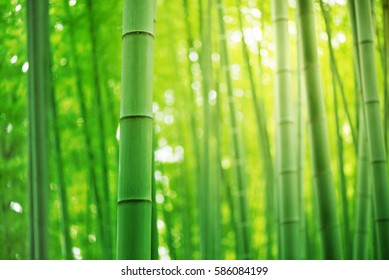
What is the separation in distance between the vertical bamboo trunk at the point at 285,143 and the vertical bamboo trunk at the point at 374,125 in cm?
19

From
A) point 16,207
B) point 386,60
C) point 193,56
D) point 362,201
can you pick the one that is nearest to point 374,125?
point 362,201

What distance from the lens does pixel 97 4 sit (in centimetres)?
263

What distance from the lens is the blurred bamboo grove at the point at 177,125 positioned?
1.05m

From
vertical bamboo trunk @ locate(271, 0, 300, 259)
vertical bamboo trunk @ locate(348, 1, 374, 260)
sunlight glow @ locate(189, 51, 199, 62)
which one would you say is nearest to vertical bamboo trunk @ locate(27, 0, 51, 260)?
vertical bamboo trunk @ locate(271, 0, 300, 259)

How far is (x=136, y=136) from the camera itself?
975mm

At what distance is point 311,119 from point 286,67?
0.15 m

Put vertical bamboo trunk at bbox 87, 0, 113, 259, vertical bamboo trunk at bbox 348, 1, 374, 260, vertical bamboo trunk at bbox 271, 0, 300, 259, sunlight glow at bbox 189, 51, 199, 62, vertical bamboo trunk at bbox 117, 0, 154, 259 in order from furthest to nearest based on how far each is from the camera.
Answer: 1. sunlight glow at bbox 189, 51, 199, 62
2. vertical bamboo trunk at bbox 87, 0, 113, 259
3. vertical bamboo trunk at bbox 348, 1, 374, 260
4. vertical bamboo trunk at bbox 271, 0, 300, 259
5. vertical bamboo trunk at bbox 117, 0, 154, 259

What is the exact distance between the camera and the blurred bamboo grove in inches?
41.3

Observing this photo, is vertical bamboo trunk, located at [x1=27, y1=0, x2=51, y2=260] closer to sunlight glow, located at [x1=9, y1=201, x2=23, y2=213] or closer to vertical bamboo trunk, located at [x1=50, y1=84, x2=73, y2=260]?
vertical bamboo trunk, located at [x1=50, y1=84, x2=73, y2=260]

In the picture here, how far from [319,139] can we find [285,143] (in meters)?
0.09

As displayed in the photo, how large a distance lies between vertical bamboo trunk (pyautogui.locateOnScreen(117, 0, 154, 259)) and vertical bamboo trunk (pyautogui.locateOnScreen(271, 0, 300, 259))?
54 centimetres
